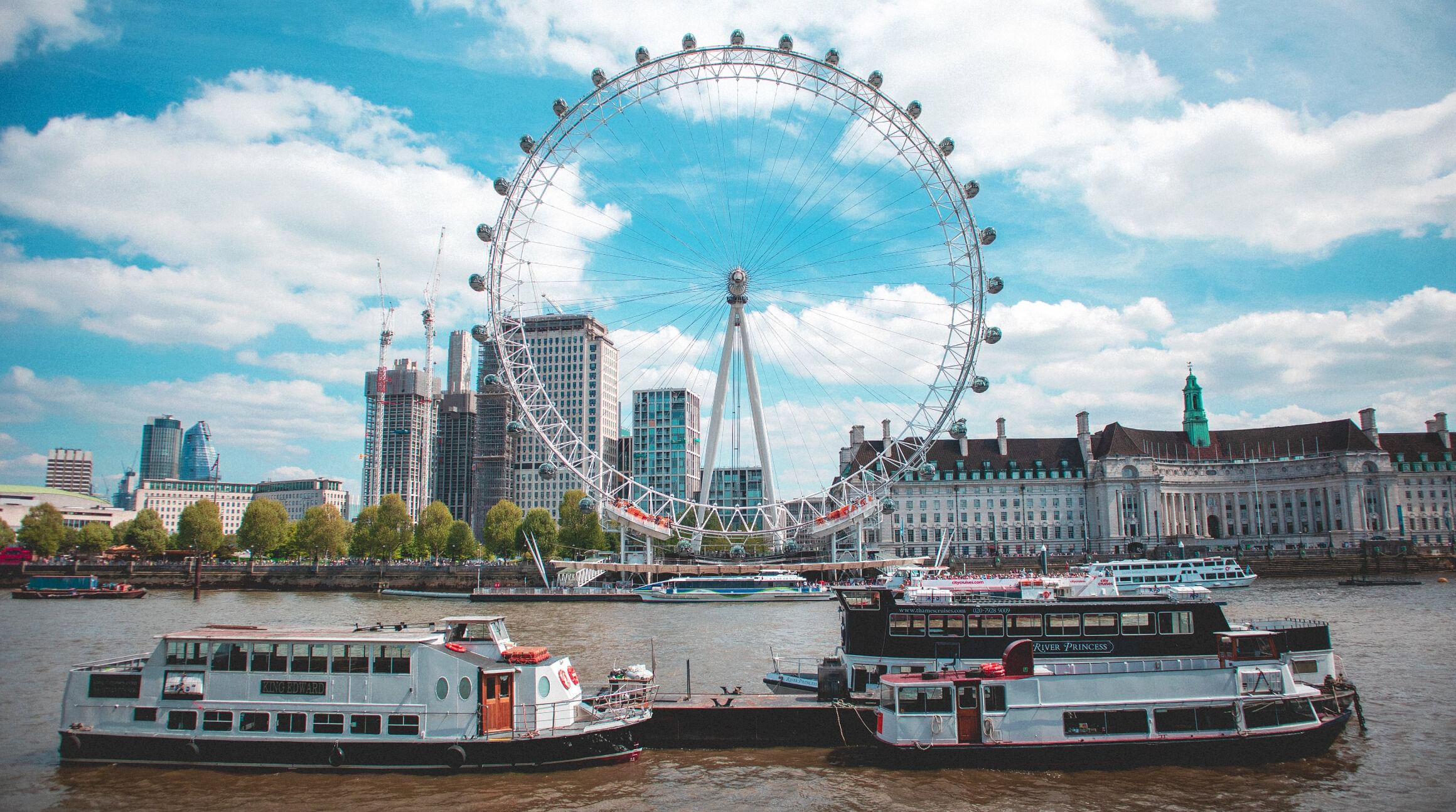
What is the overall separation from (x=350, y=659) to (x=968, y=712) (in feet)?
52.4

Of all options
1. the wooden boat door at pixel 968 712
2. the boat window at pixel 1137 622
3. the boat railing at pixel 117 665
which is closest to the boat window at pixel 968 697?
the wooden boat door at pixel 968 712

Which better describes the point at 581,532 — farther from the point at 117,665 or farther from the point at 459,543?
the point at 117,665

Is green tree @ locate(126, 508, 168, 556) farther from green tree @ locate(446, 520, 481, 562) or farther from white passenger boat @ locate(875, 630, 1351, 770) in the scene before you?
white passenger boat @ locate(875, 630, 1351, 770)

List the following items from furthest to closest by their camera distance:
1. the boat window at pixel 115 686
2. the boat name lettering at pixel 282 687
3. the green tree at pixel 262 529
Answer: the green tree at pixel 262 529 → the boat window at pixel 115 686 → the boat name lettering at pixel 282 687

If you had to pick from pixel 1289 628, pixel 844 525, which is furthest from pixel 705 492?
pixel 1289 628

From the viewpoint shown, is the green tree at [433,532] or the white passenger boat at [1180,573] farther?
the green tree at [433,532]

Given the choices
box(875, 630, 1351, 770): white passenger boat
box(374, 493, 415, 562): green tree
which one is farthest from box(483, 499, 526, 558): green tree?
box(875, 630, 1351, 770): white passenger boat

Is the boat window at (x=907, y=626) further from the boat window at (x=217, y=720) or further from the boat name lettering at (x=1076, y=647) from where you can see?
the boat window at (x=217, y=720)

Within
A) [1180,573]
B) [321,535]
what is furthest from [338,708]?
[321,535]

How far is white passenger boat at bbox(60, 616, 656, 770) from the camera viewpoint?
23641mm

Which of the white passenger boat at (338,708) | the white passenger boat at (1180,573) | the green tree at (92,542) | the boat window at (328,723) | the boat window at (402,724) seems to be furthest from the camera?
the green tree at (92,542)

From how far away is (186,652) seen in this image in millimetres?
24688

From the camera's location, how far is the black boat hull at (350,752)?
23453 mm

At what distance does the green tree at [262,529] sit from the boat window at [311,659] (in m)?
105
